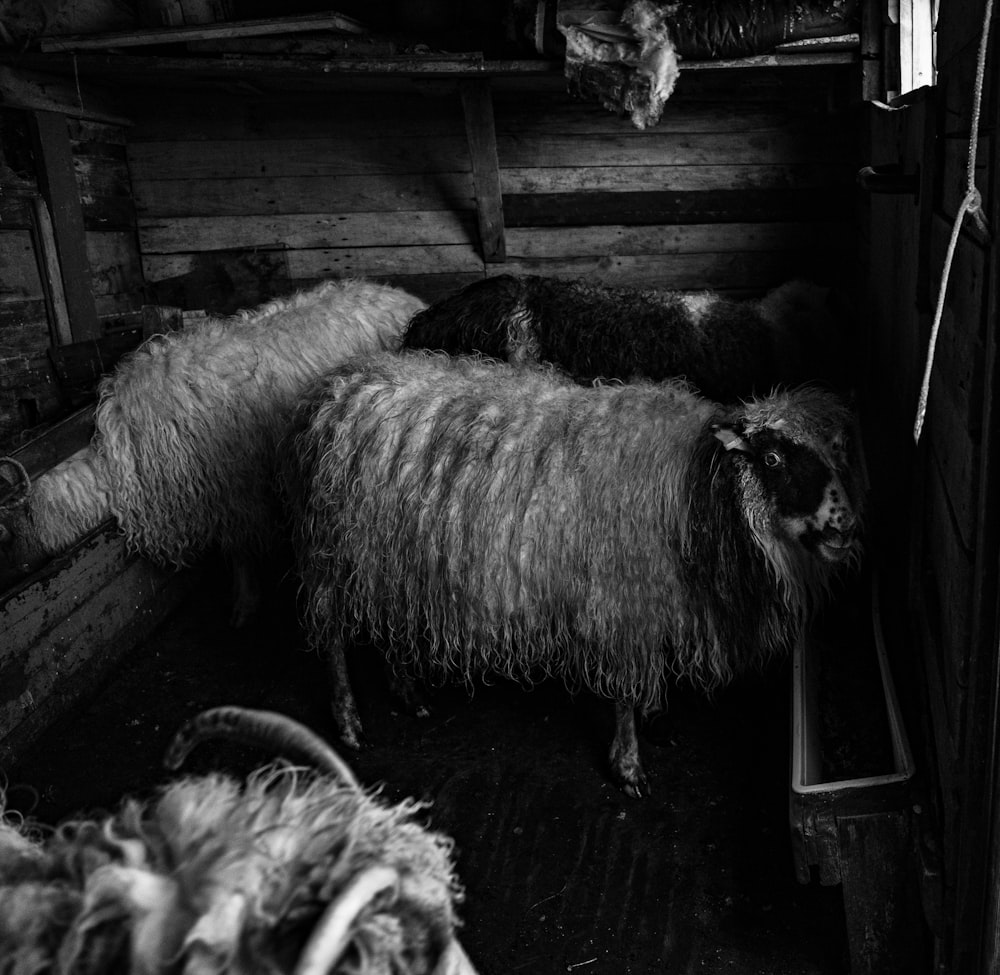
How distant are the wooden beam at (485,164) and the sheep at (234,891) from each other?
183 inches

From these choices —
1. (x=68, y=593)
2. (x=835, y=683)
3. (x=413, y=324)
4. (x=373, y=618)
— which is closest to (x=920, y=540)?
(x=835, y=683)

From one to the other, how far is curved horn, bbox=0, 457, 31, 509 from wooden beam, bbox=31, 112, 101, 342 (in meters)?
1.48

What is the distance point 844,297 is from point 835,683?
2600mm

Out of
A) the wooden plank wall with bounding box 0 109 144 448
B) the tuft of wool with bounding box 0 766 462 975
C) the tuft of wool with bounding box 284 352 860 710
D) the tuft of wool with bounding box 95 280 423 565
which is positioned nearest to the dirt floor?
the tuft of wool with bounding box 284 352 860 710

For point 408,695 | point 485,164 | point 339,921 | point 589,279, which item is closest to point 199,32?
point 485,164

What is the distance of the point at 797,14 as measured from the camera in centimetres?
435

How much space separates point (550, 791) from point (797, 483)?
1.48 metres

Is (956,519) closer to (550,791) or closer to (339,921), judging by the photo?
(339,921)

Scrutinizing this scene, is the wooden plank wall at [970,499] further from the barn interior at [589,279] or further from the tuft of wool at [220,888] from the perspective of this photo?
the tuft of wool at [220,888]

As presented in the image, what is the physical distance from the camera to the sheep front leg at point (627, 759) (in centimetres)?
354

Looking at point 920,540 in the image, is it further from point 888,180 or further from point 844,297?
point 844,297

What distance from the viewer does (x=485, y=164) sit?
18.3ft

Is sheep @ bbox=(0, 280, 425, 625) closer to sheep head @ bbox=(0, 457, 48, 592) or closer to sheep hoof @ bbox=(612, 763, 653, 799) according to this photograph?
sheep head @ bbox=(0, 457, 48, 592)

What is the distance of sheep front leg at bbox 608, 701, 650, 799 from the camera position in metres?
3.54
